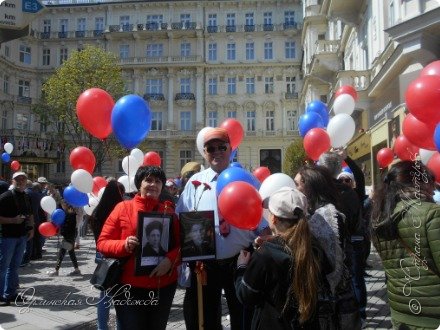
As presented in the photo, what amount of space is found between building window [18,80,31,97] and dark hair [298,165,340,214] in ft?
149

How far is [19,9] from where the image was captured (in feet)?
16.8

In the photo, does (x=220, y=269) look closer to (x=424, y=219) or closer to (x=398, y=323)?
(x=398, y=323)

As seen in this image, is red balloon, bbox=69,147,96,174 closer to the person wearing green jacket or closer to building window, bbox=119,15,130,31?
the person wearing green jacket

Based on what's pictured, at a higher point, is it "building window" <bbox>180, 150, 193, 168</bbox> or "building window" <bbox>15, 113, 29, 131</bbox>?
"building window" <bbox>15, 113, 29, 131</bbox>

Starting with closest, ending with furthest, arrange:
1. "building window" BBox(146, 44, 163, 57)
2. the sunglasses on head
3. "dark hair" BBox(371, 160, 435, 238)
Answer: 1. "dark hair" BBox(371, 160, 435, 238)
2. the sunglasses on head
3. "building window" BBox(146, 44, 163, 57)

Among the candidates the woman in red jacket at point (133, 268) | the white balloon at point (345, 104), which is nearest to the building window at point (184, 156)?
the white balloon at point (345, 104)

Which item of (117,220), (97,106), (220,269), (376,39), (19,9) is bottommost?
(220,269)

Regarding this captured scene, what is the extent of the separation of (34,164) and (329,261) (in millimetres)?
41421

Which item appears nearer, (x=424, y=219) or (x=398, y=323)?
(x=424, y=219)

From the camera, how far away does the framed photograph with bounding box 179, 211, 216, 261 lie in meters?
3.27

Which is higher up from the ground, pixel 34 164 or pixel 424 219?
pixel 34 164

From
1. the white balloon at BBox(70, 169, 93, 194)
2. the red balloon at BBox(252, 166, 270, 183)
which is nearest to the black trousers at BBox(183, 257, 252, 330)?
the red balloon at BBox(252, 166, 270, 183)

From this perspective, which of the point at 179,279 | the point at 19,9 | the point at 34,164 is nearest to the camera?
the point at 179,279

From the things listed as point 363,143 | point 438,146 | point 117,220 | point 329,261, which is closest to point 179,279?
point 117,220
